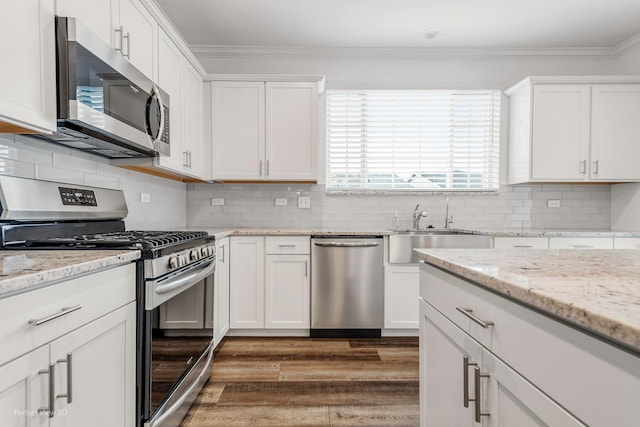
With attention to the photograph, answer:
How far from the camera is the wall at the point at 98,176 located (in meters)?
1.56

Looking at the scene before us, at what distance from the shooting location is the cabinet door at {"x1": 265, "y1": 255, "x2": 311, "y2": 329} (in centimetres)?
298

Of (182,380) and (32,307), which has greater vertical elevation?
(32,307)

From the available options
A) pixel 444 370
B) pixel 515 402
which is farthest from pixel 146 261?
pixel 515 402

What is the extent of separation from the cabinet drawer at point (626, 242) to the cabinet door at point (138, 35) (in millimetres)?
3619

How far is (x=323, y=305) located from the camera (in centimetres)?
298

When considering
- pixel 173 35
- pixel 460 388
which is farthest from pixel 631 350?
pixel 173 35

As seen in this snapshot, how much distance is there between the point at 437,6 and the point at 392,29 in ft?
1.50

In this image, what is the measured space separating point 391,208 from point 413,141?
73cm

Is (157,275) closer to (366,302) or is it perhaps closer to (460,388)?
(460,388)

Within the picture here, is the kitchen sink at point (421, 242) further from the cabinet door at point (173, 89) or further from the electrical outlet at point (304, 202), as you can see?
the cabinet door at point (173, 89)

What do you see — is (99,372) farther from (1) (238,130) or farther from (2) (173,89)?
(1) (238,130)

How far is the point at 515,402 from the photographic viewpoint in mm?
780

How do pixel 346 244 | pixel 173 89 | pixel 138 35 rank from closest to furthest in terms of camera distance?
pixel 138 35 < pixel 173 89 < pixel 346 244

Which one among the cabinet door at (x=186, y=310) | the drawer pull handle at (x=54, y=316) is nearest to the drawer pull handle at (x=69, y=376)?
the drawer pull handle at (x=54, y=316)
